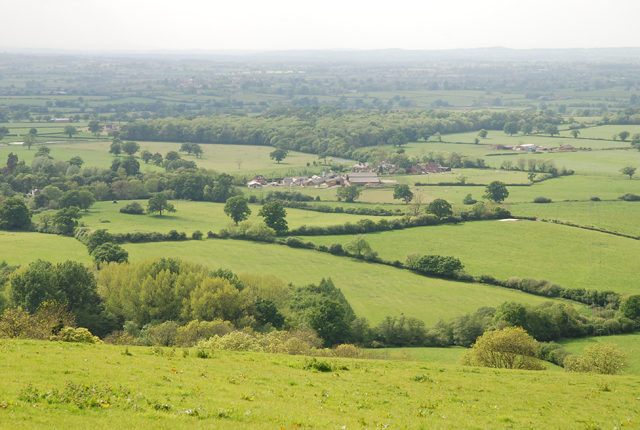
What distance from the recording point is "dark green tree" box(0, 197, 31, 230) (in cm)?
8156

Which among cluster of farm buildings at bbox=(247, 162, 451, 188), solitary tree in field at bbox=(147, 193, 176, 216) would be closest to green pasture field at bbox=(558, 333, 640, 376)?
solitary tree in field at bbox=(147, 193, 176, 216)

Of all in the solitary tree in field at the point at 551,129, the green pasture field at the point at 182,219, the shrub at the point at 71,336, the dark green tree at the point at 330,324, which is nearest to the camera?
the shrub at the point at 71,336

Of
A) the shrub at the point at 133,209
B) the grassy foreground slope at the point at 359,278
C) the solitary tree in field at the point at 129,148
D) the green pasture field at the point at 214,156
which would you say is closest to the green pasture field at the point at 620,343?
the grassy foreground slope at the point at 359,278

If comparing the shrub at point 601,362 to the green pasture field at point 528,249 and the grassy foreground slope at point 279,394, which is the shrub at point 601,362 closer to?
the grassy foreground slope at point 279,394

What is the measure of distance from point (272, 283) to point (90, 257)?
28.7 meters

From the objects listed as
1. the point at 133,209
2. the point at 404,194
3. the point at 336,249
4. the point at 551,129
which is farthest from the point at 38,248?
the point at 551,129

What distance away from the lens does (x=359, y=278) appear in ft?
215

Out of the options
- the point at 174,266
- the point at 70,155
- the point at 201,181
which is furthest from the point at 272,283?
the point at 70,155

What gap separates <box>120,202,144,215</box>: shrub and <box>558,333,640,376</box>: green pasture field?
73.7 m

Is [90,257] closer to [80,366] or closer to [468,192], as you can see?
[80,366]

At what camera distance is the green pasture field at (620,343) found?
1667 inches

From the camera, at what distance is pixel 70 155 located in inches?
5694

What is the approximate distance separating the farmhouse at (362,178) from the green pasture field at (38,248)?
210ft

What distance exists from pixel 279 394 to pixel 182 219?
75085 mm
